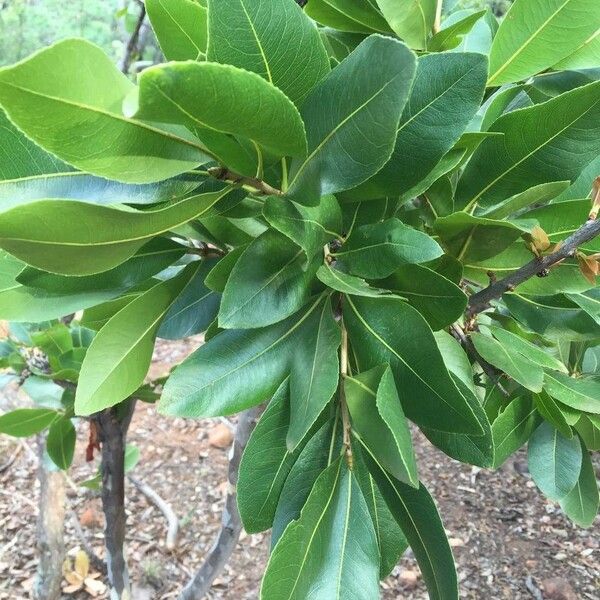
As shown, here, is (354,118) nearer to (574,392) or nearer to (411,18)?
(411,18)

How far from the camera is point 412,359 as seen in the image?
49cm

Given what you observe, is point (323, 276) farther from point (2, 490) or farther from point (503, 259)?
point (2, 490)

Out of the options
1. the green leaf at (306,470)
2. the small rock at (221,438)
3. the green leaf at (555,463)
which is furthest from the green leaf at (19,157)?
the small rock at (221,438)

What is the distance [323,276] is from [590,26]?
322mm

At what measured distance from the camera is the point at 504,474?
2.71m

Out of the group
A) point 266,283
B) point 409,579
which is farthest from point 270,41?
point 409,579

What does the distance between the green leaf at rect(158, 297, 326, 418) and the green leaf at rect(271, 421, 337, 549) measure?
74 millimetres

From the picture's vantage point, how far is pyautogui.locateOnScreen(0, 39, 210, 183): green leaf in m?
0.30

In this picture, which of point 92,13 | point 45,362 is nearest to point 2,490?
point 45,362

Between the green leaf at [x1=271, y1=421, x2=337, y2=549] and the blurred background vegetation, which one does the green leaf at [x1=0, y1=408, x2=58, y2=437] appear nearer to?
the green leaf at [x1=271, y1=421, x2=337, y2=549]

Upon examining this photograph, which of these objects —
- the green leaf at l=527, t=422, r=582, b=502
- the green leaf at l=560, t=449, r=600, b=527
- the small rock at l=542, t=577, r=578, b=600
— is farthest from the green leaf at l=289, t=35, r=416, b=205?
the small rock at l=542, t=577, r=578, b=600

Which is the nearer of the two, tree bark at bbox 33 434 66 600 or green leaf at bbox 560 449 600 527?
green leaf at bbox 560 449 600 527

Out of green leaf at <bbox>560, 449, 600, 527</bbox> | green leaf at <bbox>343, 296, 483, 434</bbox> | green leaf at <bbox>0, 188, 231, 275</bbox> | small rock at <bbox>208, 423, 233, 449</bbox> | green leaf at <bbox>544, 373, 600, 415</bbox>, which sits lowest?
small rock at <bbox>208, 423, 233, 449</bbox>

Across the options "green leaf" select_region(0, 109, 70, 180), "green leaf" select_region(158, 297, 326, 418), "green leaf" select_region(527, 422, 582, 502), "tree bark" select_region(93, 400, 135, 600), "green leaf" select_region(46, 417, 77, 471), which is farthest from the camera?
"green leaf" select_region(46, 417, 77, 471)
